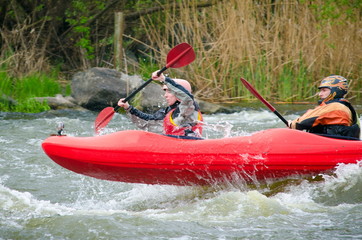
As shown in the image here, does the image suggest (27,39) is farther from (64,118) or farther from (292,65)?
(292,65)

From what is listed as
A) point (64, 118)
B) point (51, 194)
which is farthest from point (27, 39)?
point (51, 194)

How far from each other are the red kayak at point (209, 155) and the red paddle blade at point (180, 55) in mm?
904

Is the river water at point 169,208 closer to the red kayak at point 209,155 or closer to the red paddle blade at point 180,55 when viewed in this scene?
the red kayak at point 209,155

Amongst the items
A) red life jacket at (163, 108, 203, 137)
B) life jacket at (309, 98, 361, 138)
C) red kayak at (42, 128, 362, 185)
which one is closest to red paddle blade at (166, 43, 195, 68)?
red life jacket at (163, 108, 203, 137)

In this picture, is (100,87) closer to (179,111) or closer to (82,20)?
(82,20)

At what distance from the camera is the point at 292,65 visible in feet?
32.2

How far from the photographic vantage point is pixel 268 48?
977 cm

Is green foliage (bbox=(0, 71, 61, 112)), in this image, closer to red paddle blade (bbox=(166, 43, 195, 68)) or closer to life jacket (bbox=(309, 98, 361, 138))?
red paddle blade (bbox=(166, 43, 195, 68))

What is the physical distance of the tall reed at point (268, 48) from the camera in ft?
31.6

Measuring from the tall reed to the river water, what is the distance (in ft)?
14.0

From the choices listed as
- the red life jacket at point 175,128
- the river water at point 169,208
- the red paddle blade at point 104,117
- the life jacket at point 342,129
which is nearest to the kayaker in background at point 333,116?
the life jacket at point 342,129

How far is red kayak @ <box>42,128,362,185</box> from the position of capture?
4.69 meters

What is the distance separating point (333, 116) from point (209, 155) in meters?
1.12

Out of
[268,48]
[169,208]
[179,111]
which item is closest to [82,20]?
[268,48]
